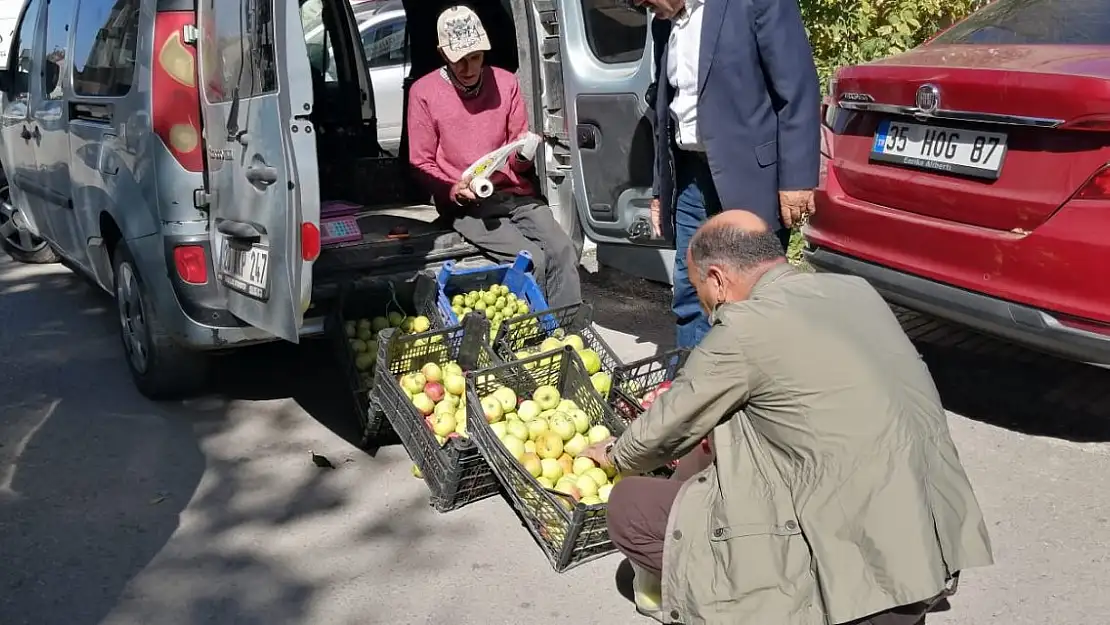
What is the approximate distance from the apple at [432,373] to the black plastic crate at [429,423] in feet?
0.23

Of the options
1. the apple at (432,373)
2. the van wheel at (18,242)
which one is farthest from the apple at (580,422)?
the van wheel at (18,242)

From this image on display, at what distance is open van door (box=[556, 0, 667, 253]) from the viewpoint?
16.3 ft

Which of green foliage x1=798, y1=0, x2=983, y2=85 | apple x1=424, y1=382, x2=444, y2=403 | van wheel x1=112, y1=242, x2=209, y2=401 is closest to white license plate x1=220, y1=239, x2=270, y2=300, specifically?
van wheel x1=112, y1=242, x2=209, y2=401

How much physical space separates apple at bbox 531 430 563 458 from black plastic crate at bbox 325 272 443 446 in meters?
0.88

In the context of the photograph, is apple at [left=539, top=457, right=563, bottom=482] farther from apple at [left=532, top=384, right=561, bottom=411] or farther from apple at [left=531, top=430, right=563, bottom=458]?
apple at [left=532, top=384, right=561, bottom=411]

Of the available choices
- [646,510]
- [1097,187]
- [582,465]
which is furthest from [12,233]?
[1097,187]

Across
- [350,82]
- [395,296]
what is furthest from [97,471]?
[350,82]

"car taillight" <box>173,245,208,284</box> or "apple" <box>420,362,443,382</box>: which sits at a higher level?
"car taillight" <box>173,245,208,284</box>

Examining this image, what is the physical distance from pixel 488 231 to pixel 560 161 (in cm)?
64

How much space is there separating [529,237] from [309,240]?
1.71m

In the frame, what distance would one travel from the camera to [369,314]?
4875 millimetres

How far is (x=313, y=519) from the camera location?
3.99 meters

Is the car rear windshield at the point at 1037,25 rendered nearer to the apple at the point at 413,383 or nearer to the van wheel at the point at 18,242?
the apple at the point at 413,383

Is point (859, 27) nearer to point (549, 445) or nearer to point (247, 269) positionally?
point (549, 445)
